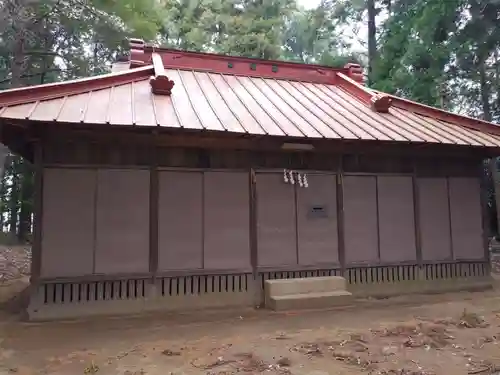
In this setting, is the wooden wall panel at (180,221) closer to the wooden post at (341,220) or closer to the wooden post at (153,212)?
the wooden post at (153,212)

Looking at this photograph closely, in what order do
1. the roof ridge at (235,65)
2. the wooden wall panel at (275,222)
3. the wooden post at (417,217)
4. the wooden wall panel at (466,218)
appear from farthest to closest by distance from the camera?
the roof ridge at (235,65) < the wooden wall panel at (466,218) < the wooden post at (417,217) < the wooden wall panel at (275,222)

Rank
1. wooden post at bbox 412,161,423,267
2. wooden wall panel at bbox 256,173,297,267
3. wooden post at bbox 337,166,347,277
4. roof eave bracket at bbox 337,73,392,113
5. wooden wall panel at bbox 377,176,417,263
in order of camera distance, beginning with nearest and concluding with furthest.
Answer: wooden wall panel at bbox 256,173,297,267, wooden post at bbox 337,166,347,277, wooden wall panel at bbox 377,176,417,263, wooden post at bbox 412,161,423,267, roof eave bracket at bbox 337,73,392,113

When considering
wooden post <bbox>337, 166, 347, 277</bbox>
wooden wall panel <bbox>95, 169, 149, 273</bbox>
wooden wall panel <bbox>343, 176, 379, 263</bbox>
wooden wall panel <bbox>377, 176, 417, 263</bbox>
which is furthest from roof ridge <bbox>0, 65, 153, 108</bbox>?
wooden wall panel <bbox>377, 176, 417, 263</bbox>

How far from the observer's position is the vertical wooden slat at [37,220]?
19.1 feet

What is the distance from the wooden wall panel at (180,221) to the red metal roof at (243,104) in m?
1.03

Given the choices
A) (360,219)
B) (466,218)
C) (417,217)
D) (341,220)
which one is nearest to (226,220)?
(341,220)

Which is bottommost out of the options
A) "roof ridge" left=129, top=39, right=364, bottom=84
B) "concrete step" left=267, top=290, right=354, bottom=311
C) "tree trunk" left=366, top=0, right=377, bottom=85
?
"concrete step" left=267, top=290, right=354, bottom=311

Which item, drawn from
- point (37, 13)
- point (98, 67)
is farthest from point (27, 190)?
point (37, 13)

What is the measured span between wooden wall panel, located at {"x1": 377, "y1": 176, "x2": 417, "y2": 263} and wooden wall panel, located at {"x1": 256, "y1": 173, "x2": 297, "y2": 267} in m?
1.75

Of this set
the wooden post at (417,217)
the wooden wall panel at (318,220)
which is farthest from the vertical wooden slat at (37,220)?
the wooden post at (417,217)

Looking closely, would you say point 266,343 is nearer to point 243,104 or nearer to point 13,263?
point 243,104

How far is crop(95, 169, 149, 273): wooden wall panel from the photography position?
6.17 metres

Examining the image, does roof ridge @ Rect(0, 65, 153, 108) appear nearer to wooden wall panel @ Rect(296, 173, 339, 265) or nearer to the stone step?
wooden wall panel @ Rect(296, 173, 339, 265)

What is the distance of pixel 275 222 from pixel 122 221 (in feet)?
8.00
